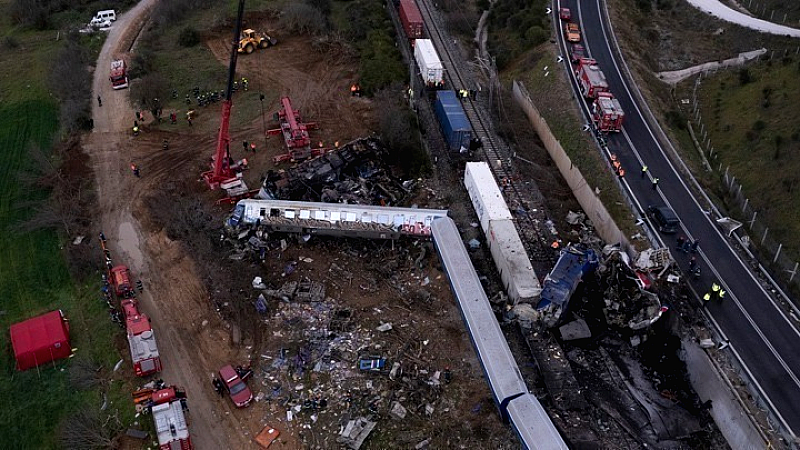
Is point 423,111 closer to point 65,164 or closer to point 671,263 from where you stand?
point 671,263

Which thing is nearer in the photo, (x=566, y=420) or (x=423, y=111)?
(x=566, y=420)

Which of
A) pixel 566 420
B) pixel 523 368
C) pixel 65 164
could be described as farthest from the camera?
pixel 65 164

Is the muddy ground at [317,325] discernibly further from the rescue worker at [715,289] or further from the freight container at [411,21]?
the freight container at [411,21]

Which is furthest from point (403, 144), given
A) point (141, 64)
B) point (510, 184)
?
point (141, 64)

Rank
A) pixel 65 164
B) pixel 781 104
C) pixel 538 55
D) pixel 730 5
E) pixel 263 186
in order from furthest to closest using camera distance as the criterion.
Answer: pixel 730 5 < pixel 538 55 < pixel 781 104 < pixel 65 164 < pixel 263 186

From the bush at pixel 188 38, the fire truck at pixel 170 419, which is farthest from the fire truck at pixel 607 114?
the bush at pixel 188 38

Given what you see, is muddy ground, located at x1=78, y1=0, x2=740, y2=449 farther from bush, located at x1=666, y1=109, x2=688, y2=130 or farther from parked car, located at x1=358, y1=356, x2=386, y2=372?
bush, located at x1=666, y1=109, x2=688, y2=130

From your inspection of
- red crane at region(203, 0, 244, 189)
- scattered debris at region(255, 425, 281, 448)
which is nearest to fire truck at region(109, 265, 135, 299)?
red crane at region(203, 0, 244, 189)

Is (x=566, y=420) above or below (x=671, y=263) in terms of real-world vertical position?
below

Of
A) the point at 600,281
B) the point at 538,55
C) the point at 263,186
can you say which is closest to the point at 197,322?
the point at 263,186
